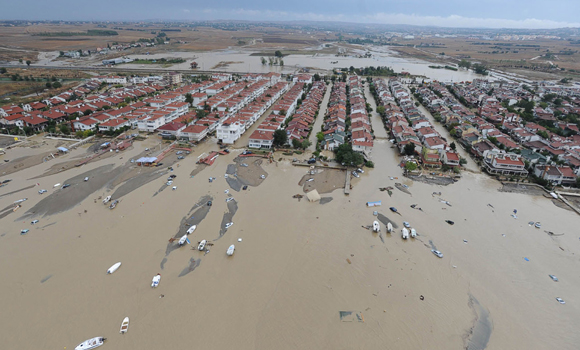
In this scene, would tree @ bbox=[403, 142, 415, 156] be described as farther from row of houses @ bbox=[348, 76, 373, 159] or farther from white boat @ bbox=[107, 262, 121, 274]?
white boat @ bbox=[107, 262, 121, 274]

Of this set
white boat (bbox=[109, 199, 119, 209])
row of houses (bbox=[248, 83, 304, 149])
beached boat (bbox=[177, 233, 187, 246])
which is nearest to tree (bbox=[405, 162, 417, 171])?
row of houses (bbox=[248, 83, 304, 149])

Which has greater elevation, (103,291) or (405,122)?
(405,122)

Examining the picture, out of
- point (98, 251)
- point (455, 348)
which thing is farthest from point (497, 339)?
point (98, 251)

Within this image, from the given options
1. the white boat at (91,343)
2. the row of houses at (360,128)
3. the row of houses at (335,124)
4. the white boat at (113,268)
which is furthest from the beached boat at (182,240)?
the row of houses at (360,128)

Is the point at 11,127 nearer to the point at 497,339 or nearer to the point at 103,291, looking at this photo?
the point at 103,291

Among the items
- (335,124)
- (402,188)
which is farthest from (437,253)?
(335,124)

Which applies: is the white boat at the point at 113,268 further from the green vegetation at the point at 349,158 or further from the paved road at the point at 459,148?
the paved road at the point at 459,148
